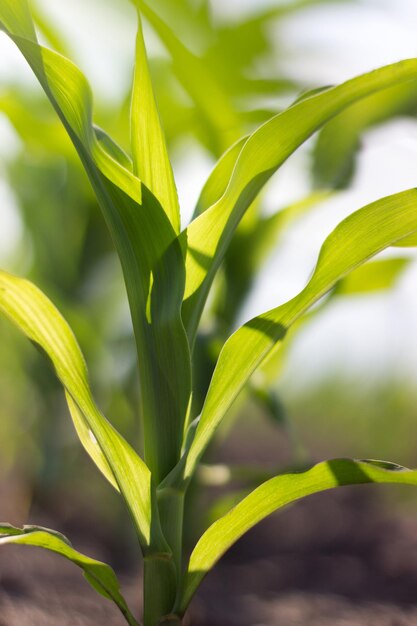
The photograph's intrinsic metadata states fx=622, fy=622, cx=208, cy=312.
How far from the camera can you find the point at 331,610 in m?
0.94

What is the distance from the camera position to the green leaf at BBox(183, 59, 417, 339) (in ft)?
1.56

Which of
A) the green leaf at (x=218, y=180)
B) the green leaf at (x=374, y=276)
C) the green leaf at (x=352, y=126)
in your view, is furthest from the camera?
the green leaf at (x=352, y=126)

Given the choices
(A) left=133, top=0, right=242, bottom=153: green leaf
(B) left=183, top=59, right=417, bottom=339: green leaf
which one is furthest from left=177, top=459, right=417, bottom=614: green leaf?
(A) left=133, top=0, right=242, bottom=153: green leaf

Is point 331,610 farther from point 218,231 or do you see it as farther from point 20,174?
point 20,174

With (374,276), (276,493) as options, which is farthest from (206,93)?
(276,493)

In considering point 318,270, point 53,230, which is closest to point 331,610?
point 318,270

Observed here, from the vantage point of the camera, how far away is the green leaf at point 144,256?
0.48m

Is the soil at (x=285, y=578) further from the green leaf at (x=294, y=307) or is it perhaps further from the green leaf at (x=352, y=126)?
the green leaf at (x=352, y=126)

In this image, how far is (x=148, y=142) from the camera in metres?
0.54

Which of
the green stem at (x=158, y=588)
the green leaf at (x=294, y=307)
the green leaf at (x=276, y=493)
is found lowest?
the green stem at (x=158, y=588)

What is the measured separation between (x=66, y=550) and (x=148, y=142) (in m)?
0.34

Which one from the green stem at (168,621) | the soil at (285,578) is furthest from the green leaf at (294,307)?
the soil at (285,578)

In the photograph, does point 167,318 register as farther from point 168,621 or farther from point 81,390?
point 168,621

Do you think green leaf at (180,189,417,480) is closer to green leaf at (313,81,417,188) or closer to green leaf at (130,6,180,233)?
green leaf at (130,6,180,233)
